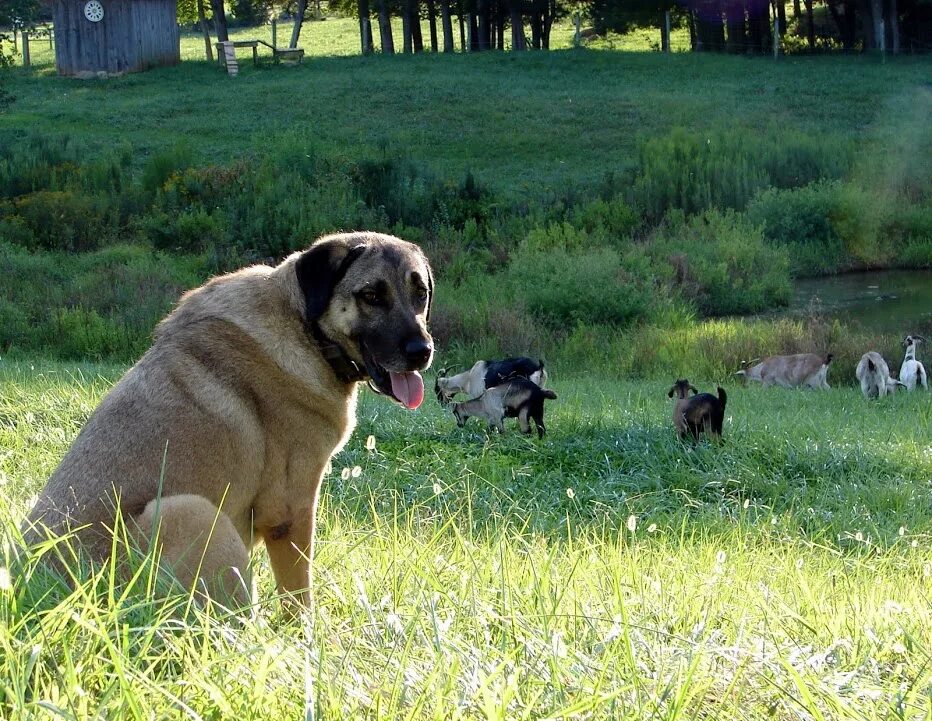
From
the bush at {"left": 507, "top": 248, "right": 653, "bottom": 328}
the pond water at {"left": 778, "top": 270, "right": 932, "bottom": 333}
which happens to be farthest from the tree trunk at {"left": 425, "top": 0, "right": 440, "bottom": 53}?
the bush at {"left": 507, "top": 248, "right": 653, "bottom": 328}

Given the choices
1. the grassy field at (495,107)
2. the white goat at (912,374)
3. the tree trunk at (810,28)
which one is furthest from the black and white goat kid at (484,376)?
the tree trunk at (810,28)

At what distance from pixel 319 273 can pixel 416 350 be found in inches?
19.6

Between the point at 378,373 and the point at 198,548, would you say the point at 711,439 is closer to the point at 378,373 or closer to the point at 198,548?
the point at 378,373

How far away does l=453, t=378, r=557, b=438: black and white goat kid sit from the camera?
9.74 m

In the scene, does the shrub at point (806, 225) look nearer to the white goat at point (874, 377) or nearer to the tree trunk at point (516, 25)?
the white goat at point (874, 377)

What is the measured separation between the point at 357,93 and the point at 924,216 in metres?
21.0

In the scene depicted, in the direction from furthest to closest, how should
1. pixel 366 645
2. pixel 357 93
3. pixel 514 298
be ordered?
pixel 357 93, pixel 514 298, pixel 366 645

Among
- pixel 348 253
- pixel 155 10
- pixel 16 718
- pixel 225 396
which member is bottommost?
pixel 16 718

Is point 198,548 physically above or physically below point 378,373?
below

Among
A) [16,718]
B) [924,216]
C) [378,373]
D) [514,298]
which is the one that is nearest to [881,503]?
[378,373]

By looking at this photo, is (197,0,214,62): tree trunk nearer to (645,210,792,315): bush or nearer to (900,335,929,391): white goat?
(645,210,792,315): bush

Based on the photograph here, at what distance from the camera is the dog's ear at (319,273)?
15.0 ft

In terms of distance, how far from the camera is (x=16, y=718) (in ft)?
Answer: 8.13

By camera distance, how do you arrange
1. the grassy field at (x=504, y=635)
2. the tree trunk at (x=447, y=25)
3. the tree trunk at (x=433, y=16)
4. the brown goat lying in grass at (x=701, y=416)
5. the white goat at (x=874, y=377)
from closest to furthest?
the grassy field at (x=504, y=635) → the brown goat lying in grass at (x=701, y=416) → the white goat at (x=874, y=377) → the tree trunk at (x=447, y=25) → the tree trunk at (x=433, y=16)
